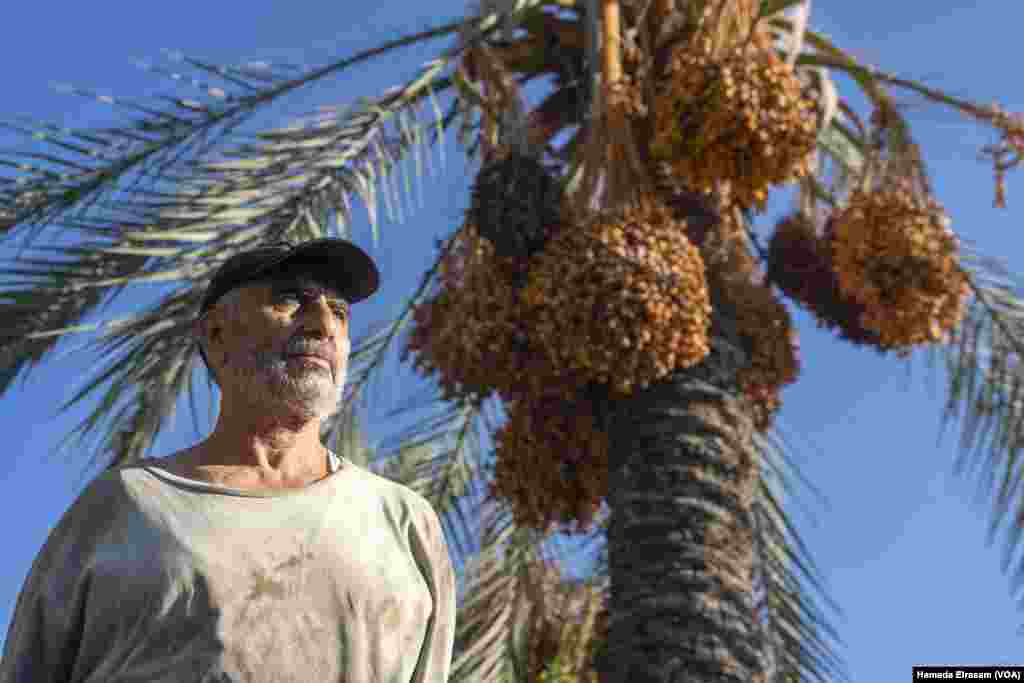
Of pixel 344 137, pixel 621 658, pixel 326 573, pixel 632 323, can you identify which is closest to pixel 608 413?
pixel 632 323

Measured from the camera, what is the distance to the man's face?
296cm

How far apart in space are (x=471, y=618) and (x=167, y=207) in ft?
8.27

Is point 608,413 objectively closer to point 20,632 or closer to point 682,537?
point 682,537

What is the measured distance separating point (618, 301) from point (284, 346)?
2729 mm

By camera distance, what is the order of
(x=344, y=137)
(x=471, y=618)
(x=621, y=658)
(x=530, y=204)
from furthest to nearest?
(x=471, y=618)
(x=344, y=137)
(x=530, y=204)
(x=621, y=658)

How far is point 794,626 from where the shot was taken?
7059 millimetres

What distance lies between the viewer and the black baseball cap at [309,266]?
3.01 meters

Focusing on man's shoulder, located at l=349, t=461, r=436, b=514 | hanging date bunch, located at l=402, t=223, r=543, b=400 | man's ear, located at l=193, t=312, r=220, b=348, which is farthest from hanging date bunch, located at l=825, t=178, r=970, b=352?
man's ear, located at l=193, t=312, r=220, b=348

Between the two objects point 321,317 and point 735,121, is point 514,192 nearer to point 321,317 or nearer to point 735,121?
point 735,121

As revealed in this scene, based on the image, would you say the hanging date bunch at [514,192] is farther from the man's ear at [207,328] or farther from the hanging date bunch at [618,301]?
the man's ear at [207,328]

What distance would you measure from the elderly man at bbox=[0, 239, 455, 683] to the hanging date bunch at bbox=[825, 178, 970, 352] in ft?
12.3

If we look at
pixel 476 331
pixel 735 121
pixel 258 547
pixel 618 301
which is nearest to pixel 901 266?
pixel 735 121

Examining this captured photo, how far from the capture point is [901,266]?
646 centimetres

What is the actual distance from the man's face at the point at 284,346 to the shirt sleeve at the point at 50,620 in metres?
0.40
